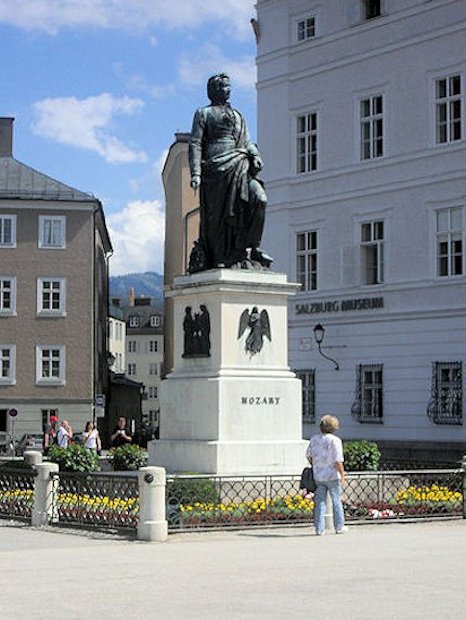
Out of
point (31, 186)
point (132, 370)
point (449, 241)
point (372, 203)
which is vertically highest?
point (31, 186)

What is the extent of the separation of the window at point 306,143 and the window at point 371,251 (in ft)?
10.8

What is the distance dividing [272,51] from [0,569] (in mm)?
33081

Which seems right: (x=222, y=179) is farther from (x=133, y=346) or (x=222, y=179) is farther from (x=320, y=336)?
(x=133, y=346)

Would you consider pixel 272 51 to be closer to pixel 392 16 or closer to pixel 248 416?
pixel 392 16

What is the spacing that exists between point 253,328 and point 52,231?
47.6 metres

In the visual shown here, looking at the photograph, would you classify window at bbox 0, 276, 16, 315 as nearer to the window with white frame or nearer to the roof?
the roof

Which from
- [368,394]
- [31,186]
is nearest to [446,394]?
[368,394]

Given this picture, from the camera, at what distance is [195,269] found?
21734mm

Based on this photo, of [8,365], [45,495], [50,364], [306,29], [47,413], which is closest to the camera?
[45,495]

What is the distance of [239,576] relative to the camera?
12.9 m

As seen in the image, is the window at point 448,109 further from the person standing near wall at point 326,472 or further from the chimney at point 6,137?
the chimney at point 6,137

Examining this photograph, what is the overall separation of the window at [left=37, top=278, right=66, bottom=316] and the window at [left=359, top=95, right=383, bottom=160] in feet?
→ 95.8

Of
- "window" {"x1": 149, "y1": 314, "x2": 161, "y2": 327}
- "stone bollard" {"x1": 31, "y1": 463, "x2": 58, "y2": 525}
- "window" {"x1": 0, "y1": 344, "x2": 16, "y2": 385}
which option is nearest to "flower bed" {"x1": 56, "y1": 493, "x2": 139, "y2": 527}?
"stone bollard" {"x1": 31, "y1": 463, "x2": 58, "y2": 525}

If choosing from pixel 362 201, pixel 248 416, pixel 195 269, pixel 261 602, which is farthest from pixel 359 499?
pixel 362 201
